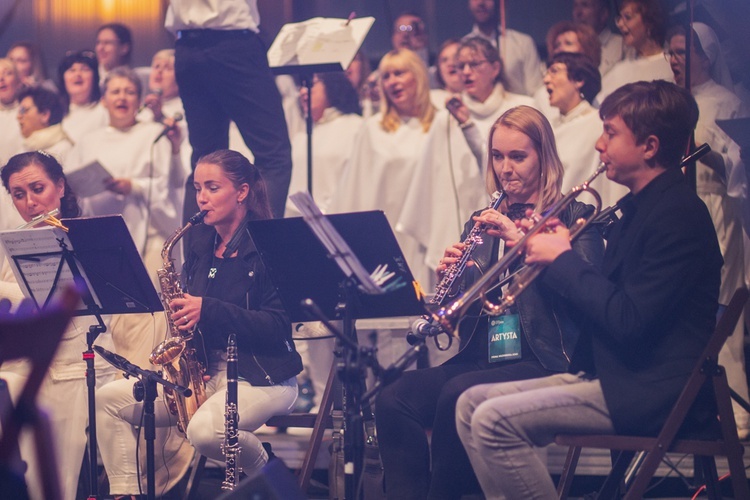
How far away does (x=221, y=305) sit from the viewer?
3.86 meters

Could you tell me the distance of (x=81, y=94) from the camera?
24.0 ft

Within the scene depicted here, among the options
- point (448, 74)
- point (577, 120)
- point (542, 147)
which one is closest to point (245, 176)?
point (542, 147)

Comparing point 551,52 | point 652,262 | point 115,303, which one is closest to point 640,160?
point 652,262

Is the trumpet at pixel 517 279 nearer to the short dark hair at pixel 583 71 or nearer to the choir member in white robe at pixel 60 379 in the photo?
the choir member in white robe at pixel 60 379

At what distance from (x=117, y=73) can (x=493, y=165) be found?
4.00 m

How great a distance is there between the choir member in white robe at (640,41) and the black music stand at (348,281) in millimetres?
3136

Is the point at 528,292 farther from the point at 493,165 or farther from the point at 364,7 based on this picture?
the point at 364,7

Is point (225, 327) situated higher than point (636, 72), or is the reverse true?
point (636, 72)

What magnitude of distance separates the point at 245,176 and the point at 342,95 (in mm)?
2693

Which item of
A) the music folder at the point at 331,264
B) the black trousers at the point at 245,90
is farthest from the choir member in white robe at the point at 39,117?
the music folder at the point at 331,264

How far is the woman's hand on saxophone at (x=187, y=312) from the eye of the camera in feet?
12.5

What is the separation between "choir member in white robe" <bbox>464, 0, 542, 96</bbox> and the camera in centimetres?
660

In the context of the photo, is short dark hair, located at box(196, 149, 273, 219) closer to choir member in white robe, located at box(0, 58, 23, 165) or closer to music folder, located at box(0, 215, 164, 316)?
music folder, located at box(0, 215, 164, 316)

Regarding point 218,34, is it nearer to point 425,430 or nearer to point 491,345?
point 491,345
